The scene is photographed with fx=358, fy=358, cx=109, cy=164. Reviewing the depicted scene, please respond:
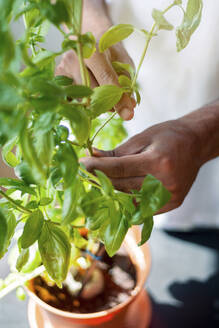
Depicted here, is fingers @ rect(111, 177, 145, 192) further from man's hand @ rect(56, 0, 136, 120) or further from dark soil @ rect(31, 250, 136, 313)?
dark soil @ rect(31, 250, 136, 313)

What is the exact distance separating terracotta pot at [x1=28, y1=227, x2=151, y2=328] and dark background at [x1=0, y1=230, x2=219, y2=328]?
75 mm

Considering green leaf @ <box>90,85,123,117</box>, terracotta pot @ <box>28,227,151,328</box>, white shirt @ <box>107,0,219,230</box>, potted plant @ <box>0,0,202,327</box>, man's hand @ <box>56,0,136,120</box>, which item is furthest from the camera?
white shirt @ <box>107,0,219,230</box>

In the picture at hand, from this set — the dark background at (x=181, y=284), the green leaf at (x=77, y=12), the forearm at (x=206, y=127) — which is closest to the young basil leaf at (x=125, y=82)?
the green leaf at (x=77, y=12)

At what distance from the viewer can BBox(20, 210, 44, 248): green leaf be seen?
336mm

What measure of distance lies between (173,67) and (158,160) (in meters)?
0.43

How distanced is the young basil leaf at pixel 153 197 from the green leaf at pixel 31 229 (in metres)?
0.11

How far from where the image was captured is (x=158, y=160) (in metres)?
0.46

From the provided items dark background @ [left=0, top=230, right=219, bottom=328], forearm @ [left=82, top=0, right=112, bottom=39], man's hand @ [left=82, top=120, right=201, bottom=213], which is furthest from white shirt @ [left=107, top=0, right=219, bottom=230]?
man's hand @ [left=82, top=120, right=201, bottom=213]

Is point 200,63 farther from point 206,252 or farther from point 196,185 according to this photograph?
point 206,252

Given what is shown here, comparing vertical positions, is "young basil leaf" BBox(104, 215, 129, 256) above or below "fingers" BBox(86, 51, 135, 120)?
below

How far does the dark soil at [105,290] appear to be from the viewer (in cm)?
63

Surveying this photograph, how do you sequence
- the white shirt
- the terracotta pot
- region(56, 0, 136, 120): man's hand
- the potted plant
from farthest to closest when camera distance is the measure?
1. the white shirt
2. the terracotta pot
3. region(56, 0, 136, 120): man's hand
4. the potted plant

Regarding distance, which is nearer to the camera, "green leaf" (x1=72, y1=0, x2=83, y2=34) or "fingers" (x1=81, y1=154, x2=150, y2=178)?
"green leaf" (x1=72, y1=0, x2=83, y2=34)

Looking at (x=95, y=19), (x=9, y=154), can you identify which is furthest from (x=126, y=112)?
(x=95, y=19)
